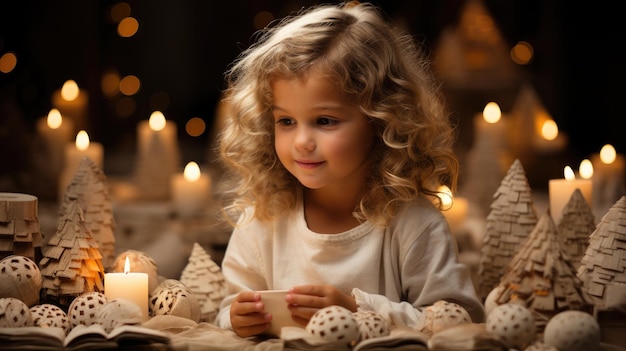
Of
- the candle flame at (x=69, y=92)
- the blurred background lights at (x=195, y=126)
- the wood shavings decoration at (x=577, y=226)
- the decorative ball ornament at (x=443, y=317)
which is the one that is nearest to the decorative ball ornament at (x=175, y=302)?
the decorative ball ornament at (x=443, y=317)

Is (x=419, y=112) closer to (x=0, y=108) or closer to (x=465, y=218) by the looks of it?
(x=465, y=218)

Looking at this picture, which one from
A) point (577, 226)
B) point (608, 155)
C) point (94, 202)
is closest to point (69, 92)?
point (94, 202)

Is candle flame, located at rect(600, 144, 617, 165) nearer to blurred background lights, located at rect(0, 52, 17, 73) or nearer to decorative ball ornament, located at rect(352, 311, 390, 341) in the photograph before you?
decorative ball ornament, located at rect(352, 311, 390, 341)

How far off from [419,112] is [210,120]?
3994 mm

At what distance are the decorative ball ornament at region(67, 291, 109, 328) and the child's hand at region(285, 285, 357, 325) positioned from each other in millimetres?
398

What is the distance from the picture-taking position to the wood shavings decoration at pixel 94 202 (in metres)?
2.34

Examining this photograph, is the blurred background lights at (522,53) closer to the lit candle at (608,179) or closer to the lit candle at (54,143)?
the lit candle at (608,179)

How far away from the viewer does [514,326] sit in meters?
1.80

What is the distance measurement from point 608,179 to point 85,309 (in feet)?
7.61

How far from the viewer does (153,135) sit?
4.04 metres

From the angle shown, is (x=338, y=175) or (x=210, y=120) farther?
(x=210, y=120)

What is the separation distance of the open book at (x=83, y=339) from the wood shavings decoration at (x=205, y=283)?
51cm

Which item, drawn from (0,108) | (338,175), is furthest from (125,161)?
(338,175)

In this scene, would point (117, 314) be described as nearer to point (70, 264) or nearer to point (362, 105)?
point (70, 264)
